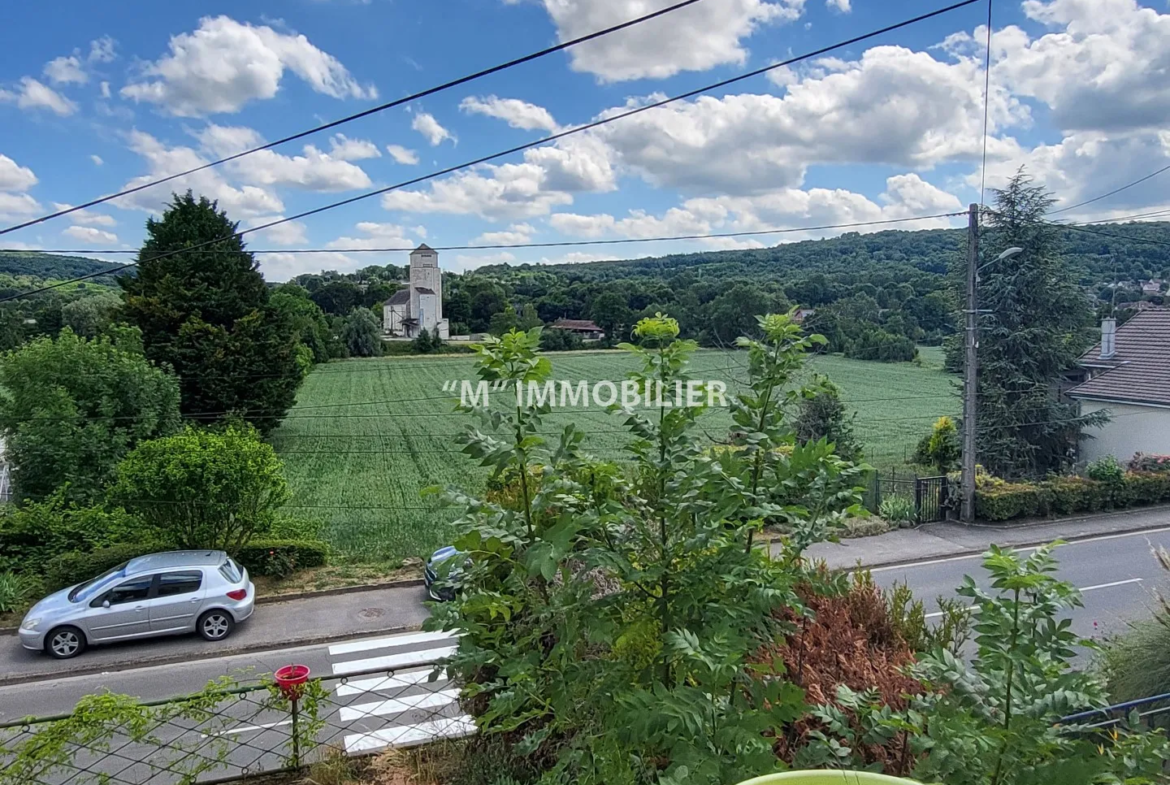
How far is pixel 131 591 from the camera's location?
10.0m

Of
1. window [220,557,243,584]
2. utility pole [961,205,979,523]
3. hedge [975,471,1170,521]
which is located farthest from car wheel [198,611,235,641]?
hedge [975,471,1170,521]

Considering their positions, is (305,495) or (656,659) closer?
(656,659)

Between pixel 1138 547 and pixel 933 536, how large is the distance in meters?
3.71

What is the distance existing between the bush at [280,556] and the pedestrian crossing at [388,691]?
12.0ft

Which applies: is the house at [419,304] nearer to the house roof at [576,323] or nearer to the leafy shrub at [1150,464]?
the house roof at [576,323]

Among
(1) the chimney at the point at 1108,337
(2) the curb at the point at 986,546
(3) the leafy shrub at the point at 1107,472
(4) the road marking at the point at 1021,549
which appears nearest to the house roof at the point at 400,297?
(2) the curb at the point at 986,546

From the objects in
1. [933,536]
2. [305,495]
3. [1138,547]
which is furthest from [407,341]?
[1138,547]

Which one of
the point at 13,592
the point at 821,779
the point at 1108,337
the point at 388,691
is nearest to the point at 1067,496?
the point at 1108,337

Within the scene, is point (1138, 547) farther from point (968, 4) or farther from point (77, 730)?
point (77, 730)

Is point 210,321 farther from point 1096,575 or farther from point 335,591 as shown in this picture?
point 1096,575

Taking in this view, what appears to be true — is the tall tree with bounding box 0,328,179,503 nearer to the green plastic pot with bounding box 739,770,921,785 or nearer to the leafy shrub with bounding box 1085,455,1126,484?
the green plastic pot with bounding box 739,770,921,785

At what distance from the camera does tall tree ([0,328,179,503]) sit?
14.5 metres

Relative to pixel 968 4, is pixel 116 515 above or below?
below

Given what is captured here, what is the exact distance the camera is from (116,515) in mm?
13164
